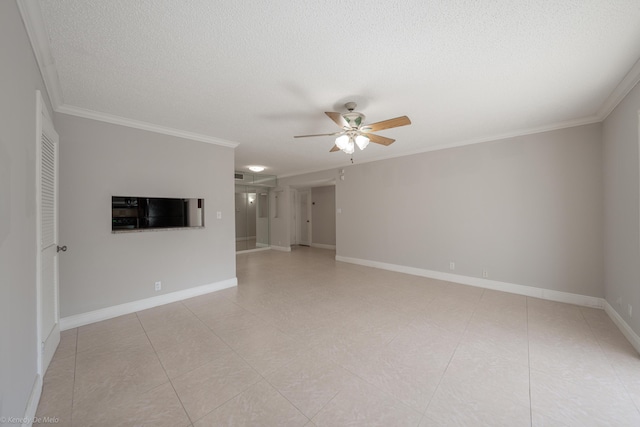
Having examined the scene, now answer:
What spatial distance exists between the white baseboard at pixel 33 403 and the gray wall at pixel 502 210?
4.98 m

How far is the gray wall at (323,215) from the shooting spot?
7961mm

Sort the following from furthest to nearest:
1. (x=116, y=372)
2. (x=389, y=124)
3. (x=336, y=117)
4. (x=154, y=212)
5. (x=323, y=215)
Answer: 1. (x=323, y=215)
2. (x=154, y=212)
3. (x=389, y=124)
4. (x=336, y=117)
5. (x=116, y=372)

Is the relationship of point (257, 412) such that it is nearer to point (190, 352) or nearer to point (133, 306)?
point (190, 352)

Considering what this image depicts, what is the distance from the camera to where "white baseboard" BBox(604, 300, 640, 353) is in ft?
7.23

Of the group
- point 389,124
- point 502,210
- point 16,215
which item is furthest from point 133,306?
point 502,210

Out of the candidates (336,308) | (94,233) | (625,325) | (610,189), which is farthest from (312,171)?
(625,325)

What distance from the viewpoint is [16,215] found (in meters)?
1.32

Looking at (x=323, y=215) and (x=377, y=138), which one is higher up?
(x=377, y=138)

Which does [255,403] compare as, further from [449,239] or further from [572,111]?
[572,111]

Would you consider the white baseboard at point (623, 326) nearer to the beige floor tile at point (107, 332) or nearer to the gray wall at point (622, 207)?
the gray wall at point (622, 207)

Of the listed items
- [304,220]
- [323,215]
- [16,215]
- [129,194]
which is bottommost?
[304,220]

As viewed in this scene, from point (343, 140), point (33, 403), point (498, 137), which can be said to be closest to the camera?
point (33, 403)

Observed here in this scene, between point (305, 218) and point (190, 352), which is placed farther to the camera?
point (305, 218)

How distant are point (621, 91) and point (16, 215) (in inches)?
199
